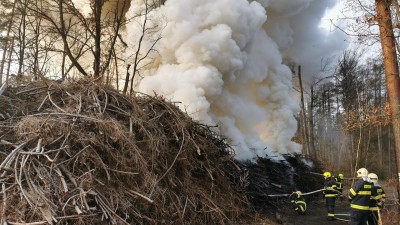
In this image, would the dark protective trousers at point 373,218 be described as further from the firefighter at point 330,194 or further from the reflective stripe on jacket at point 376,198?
the firefighter at point 330,194

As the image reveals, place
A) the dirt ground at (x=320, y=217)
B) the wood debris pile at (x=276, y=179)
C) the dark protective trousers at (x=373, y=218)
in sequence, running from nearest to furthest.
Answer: the dark protective trousers at (x=373, y=218), the dirt ground at (x=320, y=217), the wood debris pile at (x=276, y=179)

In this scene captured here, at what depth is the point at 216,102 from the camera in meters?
15.3

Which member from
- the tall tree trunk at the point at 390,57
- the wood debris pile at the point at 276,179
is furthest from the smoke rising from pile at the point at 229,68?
the tall tree trunk at the point at 390,57

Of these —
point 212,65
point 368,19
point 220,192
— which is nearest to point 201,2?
point 212,65

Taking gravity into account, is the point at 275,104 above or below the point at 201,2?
below

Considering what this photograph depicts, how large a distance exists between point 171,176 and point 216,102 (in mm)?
7213

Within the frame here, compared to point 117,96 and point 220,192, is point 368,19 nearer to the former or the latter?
point 220,192

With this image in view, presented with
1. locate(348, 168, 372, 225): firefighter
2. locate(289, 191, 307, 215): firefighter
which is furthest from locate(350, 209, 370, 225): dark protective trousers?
locate(289, 191, 307, 215): firefighter

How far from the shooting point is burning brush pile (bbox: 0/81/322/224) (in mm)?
6277

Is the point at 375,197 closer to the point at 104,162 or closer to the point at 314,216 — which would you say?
the point at 314,216

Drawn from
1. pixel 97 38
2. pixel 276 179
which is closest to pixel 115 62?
pixel 97 38

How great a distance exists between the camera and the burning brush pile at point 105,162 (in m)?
6.28

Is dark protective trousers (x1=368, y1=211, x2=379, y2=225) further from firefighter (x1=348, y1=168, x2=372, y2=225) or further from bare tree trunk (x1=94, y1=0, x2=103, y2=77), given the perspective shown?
bare tree trunk (x1=94, y1=0, x2=103, y2=77)

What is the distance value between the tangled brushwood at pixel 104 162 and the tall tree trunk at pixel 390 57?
4.57 meters
